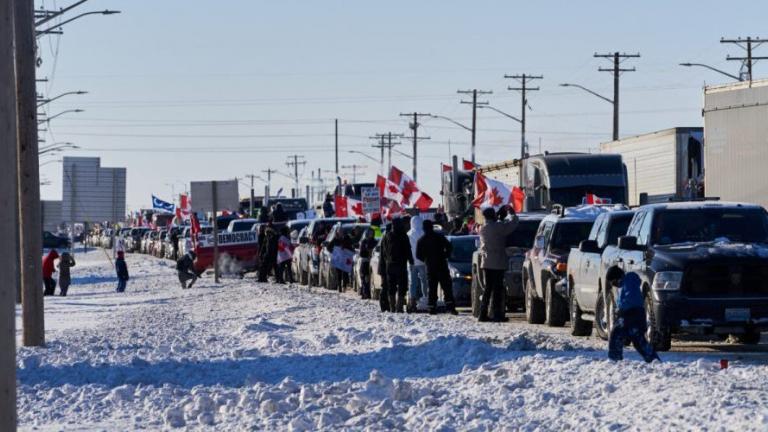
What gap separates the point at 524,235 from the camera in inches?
1189

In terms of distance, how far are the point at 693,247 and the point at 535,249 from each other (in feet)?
23.5

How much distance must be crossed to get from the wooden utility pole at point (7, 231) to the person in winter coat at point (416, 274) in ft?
68.6

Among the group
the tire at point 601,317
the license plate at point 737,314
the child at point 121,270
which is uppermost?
the license plate at point 737,314

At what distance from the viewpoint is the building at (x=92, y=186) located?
72375mm

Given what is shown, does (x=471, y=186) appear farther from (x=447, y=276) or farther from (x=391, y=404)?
(x=391, y=404)

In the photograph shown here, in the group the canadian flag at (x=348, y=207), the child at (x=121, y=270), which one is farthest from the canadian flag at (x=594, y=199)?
the canadian flag at (x=348, y=207)

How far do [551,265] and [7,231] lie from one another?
16.8 metres

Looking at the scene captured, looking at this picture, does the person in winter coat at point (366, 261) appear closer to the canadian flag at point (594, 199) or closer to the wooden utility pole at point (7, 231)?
the canadian flag at point (594, 199)

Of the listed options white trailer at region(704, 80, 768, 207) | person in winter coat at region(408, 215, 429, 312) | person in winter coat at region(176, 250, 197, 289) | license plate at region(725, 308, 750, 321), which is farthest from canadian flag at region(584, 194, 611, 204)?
license plate at region(725, 308, 750, 321)

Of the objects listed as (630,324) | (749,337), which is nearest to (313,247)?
(749,337)

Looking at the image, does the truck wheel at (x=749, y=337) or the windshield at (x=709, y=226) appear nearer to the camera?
the truck wheel at (x=749, y=337)

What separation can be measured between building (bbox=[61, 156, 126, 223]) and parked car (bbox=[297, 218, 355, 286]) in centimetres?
2557

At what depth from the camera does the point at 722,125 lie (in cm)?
3253

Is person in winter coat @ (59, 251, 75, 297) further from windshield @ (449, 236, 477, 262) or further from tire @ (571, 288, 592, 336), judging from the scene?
tire @ (571, 288, 592, 336)
